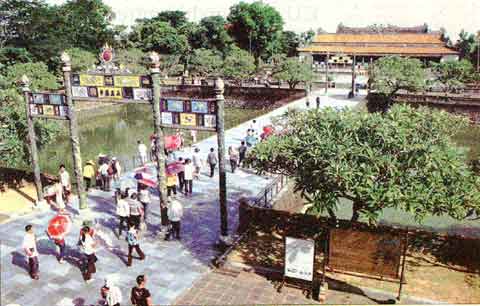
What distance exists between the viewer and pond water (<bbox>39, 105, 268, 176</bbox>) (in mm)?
24797

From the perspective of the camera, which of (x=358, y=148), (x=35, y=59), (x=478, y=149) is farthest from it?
(x=35, y=59)

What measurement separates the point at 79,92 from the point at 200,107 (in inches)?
178

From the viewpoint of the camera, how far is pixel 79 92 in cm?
1359

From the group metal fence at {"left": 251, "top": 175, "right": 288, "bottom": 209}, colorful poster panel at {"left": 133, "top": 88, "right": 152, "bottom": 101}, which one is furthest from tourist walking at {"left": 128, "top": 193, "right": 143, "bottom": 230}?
metal fence at {"left": 251, "top": 175, "right": 288, "bottom": 209}

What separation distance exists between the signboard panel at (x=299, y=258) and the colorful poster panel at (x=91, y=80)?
749 cm

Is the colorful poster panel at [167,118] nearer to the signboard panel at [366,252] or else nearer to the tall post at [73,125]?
the tall post at [73,125]

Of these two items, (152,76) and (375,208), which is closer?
(375,208)

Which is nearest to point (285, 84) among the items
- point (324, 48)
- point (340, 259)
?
point (324, 48)

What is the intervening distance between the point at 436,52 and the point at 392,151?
166ft

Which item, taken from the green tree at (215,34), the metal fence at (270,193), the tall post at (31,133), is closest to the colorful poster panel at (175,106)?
the metal fence at (270,193)

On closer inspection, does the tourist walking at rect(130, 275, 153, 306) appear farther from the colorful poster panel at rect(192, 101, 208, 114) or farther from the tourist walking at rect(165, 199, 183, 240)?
the colorful poster panel at rect(192, 101, 208, 114)

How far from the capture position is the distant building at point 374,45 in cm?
5412

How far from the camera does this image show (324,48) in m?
59.9

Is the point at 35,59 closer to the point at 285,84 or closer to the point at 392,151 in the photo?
the point at 285,84
